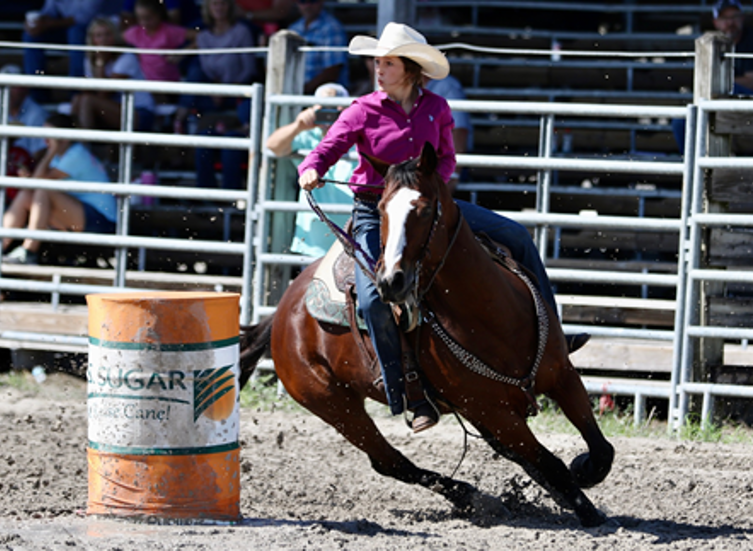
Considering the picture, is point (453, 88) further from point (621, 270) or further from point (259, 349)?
point (259, 349)

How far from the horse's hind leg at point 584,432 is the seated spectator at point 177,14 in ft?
23.9

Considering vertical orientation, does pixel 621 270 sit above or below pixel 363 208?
below

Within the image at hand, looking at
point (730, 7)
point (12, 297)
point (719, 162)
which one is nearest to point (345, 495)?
point (719, 162)

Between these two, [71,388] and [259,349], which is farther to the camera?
[71,388]

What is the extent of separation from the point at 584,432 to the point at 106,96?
22.7 feet

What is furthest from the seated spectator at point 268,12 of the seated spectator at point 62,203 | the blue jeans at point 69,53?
the seated spectator at point 62,203

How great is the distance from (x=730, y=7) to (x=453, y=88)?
8.83 feet

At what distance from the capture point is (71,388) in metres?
8.30

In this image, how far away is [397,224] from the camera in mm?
4023

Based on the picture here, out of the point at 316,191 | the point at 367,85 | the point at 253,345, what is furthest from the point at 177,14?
the point at 253,345

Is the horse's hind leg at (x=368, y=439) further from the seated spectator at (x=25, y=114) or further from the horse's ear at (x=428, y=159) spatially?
the seated spectator at (x=25, y=114)

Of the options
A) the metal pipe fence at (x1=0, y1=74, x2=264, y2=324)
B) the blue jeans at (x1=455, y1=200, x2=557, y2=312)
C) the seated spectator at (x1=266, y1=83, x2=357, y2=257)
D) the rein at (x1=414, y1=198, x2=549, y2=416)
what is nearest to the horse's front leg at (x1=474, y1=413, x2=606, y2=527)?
the rein at (x1=414, y1=198, x2=549, y2=416)

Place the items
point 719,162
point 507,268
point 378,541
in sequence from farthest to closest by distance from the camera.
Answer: point 719,162, point 507,268, point 378,541

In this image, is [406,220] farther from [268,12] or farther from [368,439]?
[268,12]
